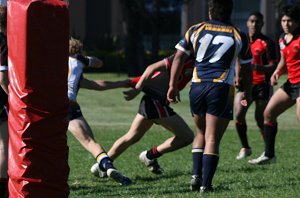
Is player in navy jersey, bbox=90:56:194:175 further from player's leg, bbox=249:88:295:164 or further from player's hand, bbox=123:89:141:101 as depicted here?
player's leg, bbox=249:88:295:164

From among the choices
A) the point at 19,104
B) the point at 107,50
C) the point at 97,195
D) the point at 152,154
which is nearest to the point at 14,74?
the point at 19,104

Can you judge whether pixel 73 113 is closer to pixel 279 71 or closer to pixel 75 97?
pixel 75 97

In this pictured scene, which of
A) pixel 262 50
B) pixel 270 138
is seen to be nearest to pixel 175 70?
pixel 270 138

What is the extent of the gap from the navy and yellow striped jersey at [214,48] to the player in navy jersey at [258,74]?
3622 mm

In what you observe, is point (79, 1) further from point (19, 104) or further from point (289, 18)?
point (19, 104)

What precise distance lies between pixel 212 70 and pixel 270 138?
3.23 metres

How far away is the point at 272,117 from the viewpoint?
1137 centimetres

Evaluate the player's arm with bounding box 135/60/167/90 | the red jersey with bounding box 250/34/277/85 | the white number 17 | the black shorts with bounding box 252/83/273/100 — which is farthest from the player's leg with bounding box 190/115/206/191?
the black shorts with bounding box 252/83/273/100

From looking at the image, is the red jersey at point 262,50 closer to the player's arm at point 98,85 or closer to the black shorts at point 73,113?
the player's arm at point 98,85

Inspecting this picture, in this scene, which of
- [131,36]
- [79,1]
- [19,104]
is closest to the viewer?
[19,104]

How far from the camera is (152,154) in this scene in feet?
33.7

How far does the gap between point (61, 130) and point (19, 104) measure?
1.14ft

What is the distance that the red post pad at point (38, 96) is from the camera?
5.70 metres

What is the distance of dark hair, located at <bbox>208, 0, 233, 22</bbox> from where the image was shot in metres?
8.52
